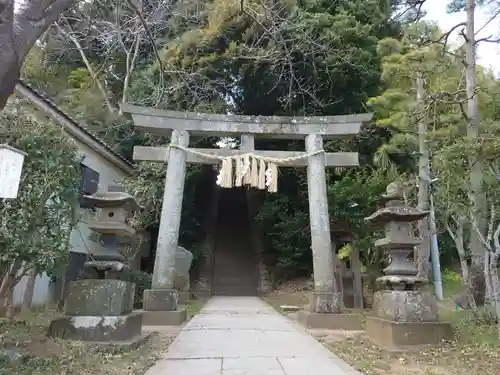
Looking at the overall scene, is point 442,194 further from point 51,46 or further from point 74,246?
point 51,46

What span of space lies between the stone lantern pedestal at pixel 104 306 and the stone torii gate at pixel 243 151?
7.43 ft

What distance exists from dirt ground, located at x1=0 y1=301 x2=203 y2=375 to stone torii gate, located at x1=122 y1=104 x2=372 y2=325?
287cm

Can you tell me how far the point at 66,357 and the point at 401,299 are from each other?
4.24 metres

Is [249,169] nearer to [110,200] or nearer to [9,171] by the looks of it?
[110,200]

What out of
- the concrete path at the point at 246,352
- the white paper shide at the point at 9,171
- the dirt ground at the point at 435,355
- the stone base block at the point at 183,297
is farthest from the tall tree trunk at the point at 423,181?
the white paper shide at the point at 9,171

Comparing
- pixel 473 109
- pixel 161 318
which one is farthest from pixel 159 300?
pixel 473 109

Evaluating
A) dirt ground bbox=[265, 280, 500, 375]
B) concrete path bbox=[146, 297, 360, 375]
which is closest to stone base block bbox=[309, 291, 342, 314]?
concrete path bbox=[146, 297, 360, 375]

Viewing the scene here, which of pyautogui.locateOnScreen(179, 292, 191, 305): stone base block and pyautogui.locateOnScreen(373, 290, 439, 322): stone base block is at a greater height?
pyautogui.locateOnScreen(373, 290, 439, 322): stone base block

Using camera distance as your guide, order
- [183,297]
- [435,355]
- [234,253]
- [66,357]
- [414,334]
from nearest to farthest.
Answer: [66,357] < [435,355] < [414,334] < [183,297] < [234,253]

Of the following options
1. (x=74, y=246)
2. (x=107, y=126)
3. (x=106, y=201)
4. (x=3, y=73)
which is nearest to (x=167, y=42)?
(x=107, y=126)

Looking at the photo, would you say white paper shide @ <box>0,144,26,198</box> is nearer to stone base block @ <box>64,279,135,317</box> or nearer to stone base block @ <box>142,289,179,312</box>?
stone base block @ <box>64,279,135,317</box>

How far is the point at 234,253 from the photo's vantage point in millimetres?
18156

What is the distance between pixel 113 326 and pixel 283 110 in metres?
11.5

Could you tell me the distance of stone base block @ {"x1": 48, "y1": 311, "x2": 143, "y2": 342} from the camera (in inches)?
190
